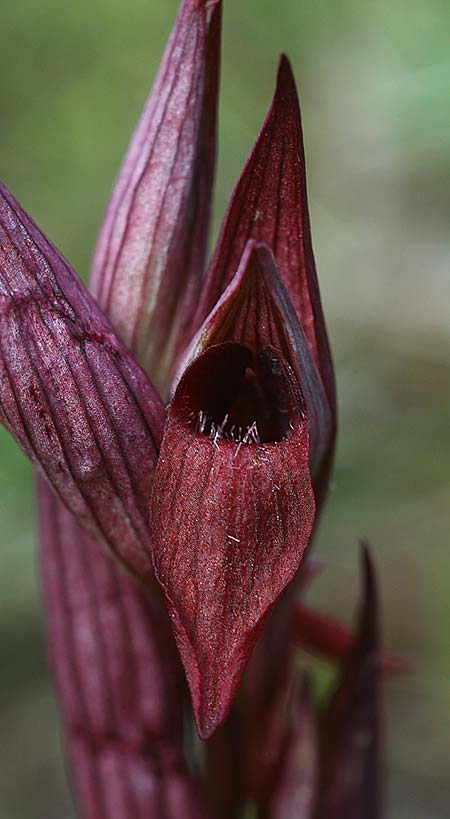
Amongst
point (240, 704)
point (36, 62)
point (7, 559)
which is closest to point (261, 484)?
point (240, 704)

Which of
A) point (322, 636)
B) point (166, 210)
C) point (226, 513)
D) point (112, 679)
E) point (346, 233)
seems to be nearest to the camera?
point (226, 513)

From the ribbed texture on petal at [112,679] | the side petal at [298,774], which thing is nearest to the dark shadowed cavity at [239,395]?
the ribbed texture on petal at [112,679]

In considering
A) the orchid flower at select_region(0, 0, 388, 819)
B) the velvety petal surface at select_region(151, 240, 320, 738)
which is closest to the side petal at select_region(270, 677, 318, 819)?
the orchid flower at select_region(0, 0, 388, 819)

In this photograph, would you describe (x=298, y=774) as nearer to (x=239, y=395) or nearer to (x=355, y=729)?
(x=355, y=729)

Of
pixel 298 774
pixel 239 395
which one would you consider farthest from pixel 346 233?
pixel 239 395

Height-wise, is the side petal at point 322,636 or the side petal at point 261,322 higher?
the side petal at point 261,322

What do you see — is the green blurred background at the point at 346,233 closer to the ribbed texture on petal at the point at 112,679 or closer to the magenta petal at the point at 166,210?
the ribbed texture on petal at the point at 112,679

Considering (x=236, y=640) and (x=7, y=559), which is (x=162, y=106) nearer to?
(x=236, y=640)

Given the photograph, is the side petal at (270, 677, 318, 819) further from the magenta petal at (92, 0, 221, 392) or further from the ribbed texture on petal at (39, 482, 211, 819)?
the magenta petal at (92, 0, 221, 392)
